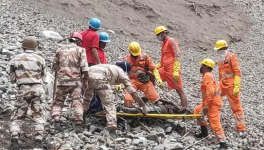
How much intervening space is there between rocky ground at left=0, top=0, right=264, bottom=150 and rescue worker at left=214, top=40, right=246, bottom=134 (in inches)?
14.1

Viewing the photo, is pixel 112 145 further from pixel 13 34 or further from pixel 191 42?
pixel 191 42

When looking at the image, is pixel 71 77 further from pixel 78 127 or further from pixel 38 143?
pixel 38 143

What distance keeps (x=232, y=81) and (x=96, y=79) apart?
3136 mm

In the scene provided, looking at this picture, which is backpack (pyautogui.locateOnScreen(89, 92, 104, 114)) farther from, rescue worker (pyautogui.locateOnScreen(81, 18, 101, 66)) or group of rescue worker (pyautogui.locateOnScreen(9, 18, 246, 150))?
rescue worker (pyautogui.locateOnScreen(81, 18, 101, 66))

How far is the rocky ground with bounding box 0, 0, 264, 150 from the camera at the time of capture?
609cm

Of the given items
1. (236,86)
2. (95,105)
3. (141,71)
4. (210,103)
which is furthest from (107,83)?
(236,86)

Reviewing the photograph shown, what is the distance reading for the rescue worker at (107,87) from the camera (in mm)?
6491

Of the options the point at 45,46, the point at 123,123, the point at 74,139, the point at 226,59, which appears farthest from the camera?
the point at 45,46

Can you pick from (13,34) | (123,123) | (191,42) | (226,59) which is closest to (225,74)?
(226,59)

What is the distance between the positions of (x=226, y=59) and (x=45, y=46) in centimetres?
500

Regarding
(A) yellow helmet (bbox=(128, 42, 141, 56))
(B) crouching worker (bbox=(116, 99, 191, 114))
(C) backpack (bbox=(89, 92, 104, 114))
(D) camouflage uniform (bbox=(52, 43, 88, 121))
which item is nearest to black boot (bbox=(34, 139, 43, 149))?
(D) camouflage uniform (bbox=(52, 43, 88, 121))

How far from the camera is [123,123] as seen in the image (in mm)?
7129

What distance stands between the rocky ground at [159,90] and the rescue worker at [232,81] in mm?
359

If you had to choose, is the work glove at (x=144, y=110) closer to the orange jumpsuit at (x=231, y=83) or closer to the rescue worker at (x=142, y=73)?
the rescue worker at (x=142, y=73)
